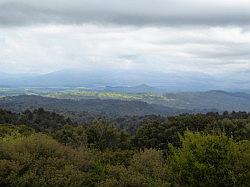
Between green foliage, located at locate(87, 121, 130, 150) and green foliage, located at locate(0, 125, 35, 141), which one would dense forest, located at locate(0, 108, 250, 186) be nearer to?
green foliage, located at locate(0, 125, 35, 141)

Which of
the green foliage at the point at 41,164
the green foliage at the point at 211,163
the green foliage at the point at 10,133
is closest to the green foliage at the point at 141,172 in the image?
the green foliage at the point at 211,163

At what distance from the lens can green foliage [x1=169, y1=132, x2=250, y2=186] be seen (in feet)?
65.2

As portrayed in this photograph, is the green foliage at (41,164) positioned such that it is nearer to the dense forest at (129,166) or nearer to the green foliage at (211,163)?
the dense forest at (129,166)

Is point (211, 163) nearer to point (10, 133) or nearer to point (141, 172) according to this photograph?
point (141, 172)

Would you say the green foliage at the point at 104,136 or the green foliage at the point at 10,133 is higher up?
the green foliage at the point at 10,133

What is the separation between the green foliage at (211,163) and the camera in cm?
1986

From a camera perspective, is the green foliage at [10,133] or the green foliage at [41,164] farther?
the green foliage at [10,133]

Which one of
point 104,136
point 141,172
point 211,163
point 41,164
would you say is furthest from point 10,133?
point 211,163

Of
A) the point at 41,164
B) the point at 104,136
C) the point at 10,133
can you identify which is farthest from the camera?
the point at 104,136

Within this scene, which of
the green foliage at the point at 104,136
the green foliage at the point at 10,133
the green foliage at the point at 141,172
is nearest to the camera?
the green foliage at the point at 141,172

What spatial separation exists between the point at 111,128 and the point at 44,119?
3246 centimetres

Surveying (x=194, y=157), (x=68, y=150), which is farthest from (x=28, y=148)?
(x=194, y=157)

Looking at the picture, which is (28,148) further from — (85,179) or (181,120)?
(181,120)

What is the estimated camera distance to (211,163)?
20219mm
